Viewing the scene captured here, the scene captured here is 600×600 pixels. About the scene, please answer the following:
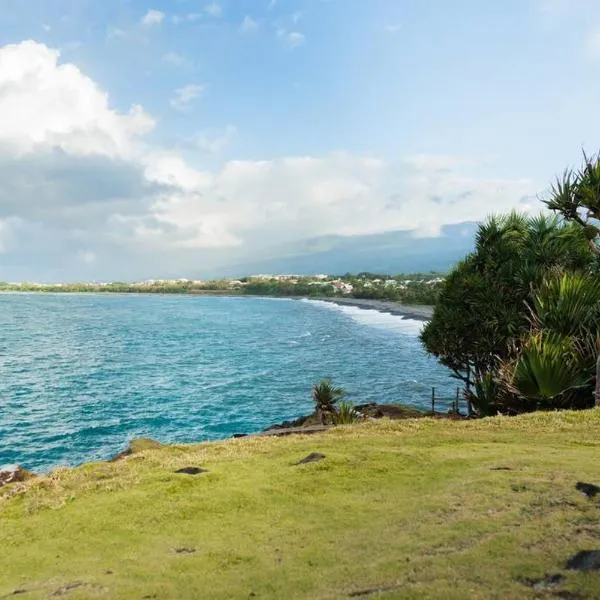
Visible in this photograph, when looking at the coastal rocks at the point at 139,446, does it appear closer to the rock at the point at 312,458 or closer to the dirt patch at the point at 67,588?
the rock at the point at 312,458

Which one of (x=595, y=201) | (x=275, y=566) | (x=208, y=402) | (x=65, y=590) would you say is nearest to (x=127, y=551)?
(x=65, y=590)

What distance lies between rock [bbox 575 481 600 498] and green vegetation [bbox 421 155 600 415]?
321 inches

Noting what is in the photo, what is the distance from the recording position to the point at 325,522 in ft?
26.0

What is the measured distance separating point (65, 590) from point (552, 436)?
10.1m

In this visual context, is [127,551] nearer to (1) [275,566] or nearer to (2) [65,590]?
(2) [65,590]

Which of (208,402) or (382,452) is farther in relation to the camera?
(208,402)

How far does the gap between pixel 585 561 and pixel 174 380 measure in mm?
54526

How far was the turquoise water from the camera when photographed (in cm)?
3650

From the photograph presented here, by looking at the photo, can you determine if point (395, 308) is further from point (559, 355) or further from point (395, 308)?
point (559, 355)

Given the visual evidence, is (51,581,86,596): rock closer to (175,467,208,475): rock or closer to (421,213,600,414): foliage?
(175,467,208,475): rock

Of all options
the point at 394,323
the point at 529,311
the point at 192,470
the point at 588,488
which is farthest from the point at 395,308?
the point at 588,488

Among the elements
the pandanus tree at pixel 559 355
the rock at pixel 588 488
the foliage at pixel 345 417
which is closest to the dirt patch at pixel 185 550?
the rock at pixel 588 488

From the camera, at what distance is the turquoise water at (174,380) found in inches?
1437

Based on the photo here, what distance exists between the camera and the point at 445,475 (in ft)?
31.0
